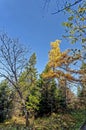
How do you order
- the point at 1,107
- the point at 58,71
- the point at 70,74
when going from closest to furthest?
1. the point at 70,74
2. the point at 58,71
3. the point at 1,107

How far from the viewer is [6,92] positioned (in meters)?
43.3

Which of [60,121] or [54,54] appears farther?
[54,54]

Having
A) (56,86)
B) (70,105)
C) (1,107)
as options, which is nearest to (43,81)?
(56,86)

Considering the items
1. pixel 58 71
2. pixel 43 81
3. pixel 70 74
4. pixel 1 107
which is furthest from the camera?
pixel 1 107

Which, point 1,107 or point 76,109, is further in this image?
point 1,107

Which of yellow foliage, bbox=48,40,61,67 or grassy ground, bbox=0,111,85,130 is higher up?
yellow foliage, bbox=48,40,61,67

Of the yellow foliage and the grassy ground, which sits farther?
the yellow foliage

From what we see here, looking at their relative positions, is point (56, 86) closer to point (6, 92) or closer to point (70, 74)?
point (70, 74)

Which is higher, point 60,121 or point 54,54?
point 54,54

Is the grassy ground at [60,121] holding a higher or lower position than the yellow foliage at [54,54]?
lower

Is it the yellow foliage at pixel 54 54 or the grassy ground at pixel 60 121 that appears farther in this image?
the yellow foliage at pixel 54 54

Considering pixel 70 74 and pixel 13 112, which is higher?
pixel 70 74

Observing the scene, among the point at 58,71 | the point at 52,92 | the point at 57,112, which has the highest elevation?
the point at 58,71

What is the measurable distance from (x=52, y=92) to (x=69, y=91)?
390 cm
